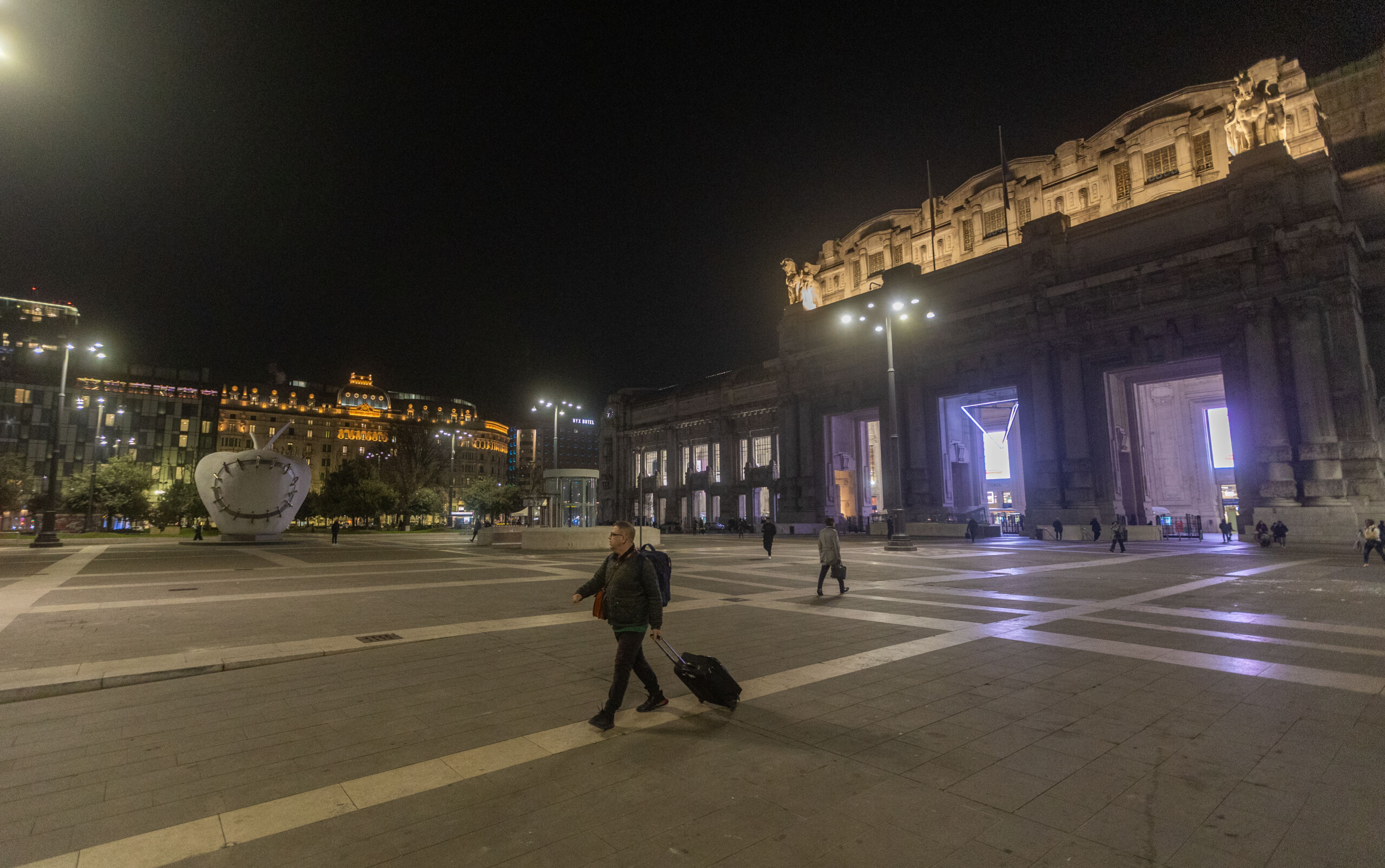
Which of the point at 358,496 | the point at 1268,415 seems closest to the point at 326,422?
the point at 358,496

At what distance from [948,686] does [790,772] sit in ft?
9.36

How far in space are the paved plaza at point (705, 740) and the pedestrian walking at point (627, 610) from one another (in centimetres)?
22

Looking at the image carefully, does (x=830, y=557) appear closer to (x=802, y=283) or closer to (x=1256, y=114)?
(x=1256, y=114)

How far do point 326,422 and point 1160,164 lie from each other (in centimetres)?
13907

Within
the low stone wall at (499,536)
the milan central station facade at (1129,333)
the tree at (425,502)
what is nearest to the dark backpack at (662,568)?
the milan central station facade at (1129,333)

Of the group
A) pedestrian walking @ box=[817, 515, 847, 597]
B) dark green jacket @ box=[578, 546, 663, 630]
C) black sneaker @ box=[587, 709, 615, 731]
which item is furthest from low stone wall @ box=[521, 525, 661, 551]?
black sneaker @ box=[587, 709, 615, 731]

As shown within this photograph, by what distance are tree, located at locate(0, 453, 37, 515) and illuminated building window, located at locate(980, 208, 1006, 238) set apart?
84029 mm

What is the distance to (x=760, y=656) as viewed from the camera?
768 centimetres

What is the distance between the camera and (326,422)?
128 m

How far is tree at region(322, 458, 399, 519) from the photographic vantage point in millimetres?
57156

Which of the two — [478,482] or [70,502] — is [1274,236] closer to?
[478,482]

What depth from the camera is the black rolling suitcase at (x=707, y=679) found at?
5379 mm

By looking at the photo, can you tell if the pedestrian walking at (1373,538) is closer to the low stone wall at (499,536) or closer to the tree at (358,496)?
the low stone wall at (499,536)

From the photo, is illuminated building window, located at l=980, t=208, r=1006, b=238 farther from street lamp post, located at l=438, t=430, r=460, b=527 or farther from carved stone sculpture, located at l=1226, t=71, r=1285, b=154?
street lamp post, located at l=438, t=430, r=460, b=527
